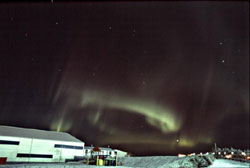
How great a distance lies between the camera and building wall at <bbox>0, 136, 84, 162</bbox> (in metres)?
39.2

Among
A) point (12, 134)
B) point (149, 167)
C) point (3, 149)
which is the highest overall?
point (12, 134)

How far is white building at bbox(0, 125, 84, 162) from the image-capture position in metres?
39.4

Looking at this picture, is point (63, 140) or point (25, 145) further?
point (63, 140)

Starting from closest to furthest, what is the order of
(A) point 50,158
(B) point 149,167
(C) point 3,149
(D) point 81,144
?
(B) point 149,167
(C) point 3,149
(A) point 50,158
(D) point 81,144

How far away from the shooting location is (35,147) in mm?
42656

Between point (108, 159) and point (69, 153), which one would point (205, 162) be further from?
point (69, 153)

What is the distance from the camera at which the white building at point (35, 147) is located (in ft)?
129

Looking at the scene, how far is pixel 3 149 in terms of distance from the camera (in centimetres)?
3838

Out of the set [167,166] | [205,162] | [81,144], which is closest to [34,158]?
[81,144]

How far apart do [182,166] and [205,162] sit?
4.21m

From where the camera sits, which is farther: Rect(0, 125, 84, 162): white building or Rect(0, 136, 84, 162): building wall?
Rect(0, 125, 84, 162): white building

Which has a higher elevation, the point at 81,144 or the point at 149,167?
the point at 81,144

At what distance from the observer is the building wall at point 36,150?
39.2 meters

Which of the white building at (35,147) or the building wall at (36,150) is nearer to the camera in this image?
the building wall at (36,150)
